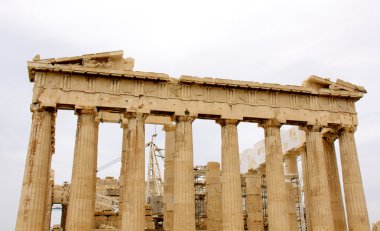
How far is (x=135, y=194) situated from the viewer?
21812mm

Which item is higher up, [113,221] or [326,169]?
[326,169]

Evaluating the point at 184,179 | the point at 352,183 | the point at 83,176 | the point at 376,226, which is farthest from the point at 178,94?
the point at 376,226

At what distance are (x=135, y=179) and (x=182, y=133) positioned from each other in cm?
343

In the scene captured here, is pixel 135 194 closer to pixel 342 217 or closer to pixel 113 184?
pixel 342 217

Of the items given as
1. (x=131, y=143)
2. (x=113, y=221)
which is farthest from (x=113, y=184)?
(x=131, y=143)

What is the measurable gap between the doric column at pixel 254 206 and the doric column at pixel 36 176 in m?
13.3

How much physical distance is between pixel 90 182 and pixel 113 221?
763 cm

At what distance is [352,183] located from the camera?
2538 centimetres

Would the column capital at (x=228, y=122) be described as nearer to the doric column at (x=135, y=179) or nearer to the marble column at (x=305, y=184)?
the doric column at (x=135, y=179)

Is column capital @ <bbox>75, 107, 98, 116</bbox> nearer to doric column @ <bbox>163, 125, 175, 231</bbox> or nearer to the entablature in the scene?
the entablature

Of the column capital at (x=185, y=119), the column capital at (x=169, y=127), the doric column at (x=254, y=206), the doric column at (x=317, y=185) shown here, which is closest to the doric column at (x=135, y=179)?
the column capital at (x=185, y=119)

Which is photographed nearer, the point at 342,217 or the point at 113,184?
the point at 342,217

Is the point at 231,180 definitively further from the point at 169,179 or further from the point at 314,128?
the point at 314,128

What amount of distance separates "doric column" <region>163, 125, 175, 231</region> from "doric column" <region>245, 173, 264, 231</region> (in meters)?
5.60
